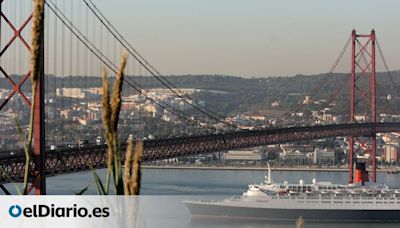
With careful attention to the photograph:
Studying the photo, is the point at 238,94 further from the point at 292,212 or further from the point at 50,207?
the point at 50,207

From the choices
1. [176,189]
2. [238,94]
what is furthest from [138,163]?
[238,94]

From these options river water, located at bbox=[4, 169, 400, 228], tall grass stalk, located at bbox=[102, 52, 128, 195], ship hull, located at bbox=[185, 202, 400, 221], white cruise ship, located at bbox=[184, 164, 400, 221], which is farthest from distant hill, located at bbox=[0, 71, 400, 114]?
tall grass stalk, located at bbox=[102, 52, 128, 195]

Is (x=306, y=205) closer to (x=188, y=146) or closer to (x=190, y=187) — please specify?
(x=188, y=146)

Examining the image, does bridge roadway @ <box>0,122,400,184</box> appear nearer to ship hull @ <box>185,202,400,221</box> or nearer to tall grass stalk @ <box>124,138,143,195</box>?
ship hull @ <box>185,202,400,221</box>

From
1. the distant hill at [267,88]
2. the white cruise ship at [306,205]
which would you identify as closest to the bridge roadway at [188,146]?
the white cruise ship at [306,205]

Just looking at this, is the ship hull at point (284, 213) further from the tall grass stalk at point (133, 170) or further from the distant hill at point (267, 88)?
the tall grass stalk at point (133, 170)

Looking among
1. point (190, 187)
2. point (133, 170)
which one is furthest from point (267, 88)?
point (133, 170)
